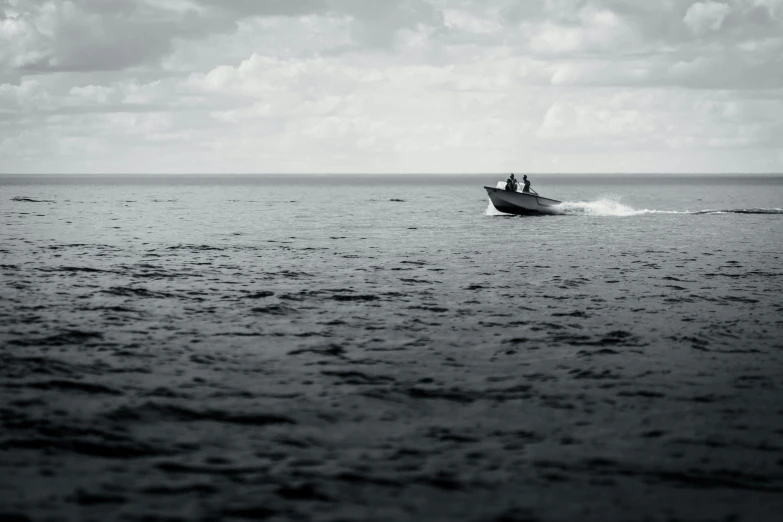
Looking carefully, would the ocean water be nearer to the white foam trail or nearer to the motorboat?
the motorboat

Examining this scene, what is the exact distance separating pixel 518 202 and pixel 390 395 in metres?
49.8

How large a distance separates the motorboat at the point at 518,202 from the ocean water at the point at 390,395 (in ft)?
101

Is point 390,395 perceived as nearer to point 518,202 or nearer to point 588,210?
point 518,202

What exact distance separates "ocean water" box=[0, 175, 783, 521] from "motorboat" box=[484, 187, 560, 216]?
101 feet

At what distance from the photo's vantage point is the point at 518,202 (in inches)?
2399

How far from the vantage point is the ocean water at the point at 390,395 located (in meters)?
8.91

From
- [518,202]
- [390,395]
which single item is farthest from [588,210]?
[390,395]

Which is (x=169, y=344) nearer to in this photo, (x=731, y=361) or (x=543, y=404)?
(x=543, y=404)

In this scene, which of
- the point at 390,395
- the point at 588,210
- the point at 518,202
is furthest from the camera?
the point at 588,210

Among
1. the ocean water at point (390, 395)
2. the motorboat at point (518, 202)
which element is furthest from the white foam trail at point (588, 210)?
the ocean water at point (390, 395)

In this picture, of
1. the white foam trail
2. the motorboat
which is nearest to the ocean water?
the motorboat

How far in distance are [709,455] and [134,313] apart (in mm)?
15969

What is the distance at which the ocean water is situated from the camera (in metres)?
8.91

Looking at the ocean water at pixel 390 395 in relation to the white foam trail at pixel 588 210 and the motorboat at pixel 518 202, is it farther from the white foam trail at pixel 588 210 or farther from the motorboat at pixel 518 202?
the white foam trail at pixel 588 210
